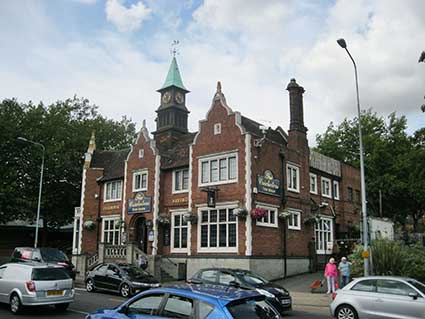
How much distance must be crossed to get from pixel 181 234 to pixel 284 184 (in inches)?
281

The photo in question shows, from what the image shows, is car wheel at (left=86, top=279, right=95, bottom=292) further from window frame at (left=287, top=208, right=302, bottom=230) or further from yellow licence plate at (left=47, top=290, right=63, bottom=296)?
window frame at (left=287, top=208, right=302, bottom=230)

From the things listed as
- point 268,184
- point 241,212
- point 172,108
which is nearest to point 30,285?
point 241,212

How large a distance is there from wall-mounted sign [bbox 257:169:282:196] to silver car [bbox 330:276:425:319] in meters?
11.9

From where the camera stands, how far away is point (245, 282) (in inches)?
606

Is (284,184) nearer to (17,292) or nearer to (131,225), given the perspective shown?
(131,225)

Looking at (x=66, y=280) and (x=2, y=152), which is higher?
(x=2, y=152)

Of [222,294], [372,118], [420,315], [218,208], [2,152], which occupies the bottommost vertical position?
[420,315]

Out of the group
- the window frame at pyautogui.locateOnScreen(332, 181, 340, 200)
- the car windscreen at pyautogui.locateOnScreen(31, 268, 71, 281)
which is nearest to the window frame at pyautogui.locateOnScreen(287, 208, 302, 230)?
the window frame at pyautogui.locateOnScreen(332, 181, 340, 200)

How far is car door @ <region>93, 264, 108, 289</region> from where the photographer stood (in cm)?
2072

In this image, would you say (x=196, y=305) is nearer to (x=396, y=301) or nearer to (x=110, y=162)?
(x=396, y=301)

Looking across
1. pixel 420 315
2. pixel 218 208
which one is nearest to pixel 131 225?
pixel 218 208

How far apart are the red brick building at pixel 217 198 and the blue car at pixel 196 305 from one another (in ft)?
54.4

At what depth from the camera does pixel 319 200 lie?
102ft

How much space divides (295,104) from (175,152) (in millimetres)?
8855
